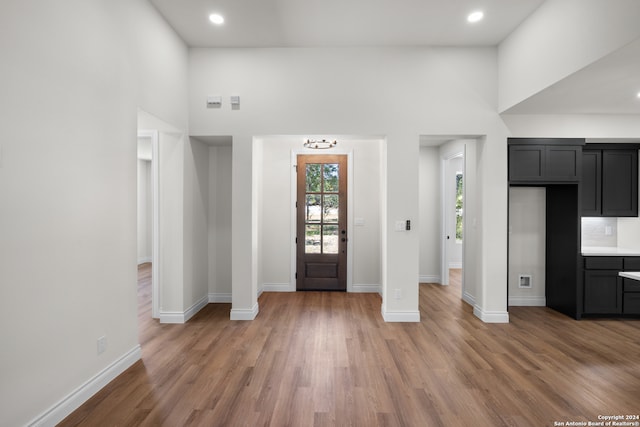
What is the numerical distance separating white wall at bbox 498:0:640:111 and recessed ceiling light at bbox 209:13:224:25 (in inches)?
129

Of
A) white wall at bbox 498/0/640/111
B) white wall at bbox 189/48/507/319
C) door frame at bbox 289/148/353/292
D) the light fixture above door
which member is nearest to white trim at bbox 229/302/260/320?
white wall at bbox 189/48/507/319

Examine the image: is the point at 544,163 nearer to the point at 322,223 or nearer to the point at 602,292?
the point at 602,292

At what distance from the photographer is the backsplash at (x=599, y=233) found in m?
4.77

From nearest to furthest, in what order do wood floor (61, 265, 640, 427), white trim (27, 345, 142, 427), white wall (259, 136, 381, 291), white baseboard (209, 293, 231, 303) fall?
white trim (27, 345, 142, 427), wood floor (61, 265, 640, 427), white baseboard (209, 293, 231, 303), white wall (259, 136, 381, 291)

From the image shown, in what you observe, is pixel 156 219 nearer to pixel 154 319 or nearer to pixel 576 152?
pixel 154 319

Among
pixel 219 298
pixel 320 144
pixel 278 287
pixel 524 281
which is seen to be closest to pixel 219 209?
pixel 219 298

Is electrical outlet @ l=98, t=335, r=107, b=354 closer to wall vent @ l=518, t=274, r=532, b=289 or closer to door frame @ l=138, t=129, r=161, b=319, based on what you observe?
door frame @ l=138, t=129, r=161, b=319

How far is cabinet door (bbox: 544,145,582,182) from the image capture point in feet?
13.9

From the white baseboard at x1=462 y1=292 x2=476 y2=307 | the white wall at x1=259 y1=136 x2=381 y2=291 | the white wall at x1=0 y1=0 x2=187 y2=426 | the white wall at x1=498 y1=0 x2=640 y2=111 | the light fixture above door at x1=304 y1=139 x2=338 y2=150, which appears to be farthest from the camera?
the white wall at x1=259 y1=136 x2=381 y2=291

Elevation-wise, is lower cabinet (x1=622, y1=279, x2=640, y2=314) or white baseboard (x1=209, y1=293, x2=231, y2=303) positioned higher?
lower cabinet (x1=622, y1=279, x2=640, y2=314)

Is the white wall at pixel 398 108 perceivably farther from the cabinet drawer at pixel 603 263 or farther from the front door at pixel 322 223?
the front door at pixel 322 223

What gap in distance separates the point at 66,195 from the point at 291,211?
357 cm

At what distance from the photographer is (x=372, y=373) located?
286 cm

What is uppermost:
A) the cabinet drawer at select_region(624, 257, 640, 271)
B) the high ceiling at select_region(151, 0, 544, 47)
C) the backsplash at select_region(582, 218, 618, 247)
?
the high ceiling at select_region(151, 0, 544, 47)
